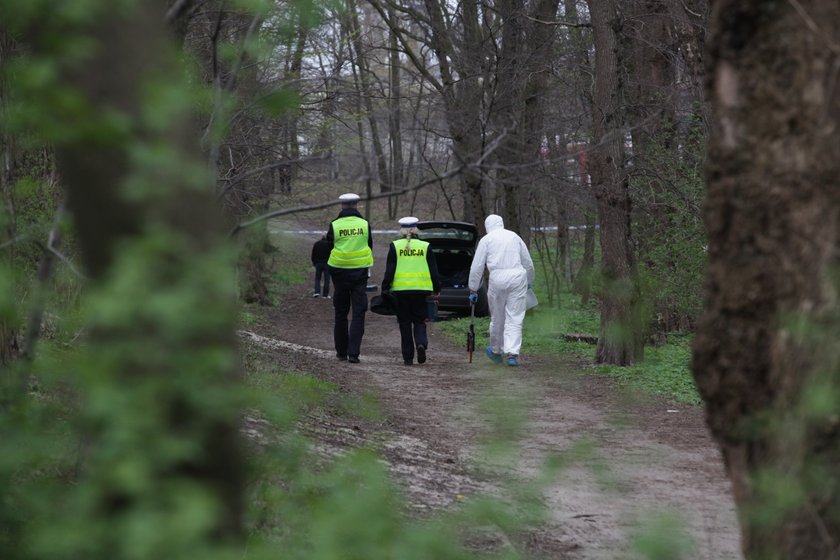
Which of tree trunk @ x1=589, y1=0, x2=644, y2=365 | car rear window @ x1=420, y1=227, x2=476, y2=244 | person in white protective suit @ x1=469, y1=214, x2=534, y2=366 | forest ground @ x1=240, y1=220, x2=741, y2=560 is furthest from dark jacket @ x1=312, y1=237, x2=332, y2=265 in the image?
tree trunk @ x1=589, y1=0, x2=644, y2=365

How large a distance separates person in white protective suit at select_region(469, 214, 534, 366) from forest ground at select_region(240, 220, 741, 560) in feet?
1.32

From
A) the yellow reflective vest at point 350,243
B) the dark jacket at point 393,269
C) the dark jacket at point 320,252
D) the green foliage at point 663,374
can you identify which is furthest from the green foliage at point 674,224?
the dark jacket at point 320,252

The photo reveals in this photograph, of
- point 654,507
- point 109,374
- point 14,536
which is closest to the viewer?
point 109,374

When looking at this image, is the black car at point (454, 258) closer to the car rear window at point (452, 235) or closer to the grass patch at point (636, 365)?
the car rear window at point (452, 235)

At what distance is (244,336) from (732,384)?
42.2 feet

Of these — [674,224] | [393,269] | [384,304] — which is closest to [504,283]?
[393,269]

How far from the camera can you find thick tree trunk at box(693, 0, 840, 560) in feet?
11.1

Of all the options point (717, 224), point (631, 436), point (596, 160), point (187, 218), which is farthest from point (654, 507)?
point (596, 160)

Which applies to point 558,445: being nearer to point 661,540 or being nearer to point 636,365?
point 661,540

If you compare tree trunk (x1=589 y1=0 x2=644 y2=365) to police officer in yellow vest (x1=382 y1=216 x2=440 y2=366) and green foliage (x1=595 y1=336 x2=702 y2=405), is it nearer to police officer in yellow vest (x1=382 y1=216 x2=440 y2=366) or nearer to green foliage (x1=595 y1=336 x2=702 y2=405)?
green foliage (x1=595 y1=336 x2=702 y2=405)

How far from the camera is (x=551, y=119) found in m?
22.4

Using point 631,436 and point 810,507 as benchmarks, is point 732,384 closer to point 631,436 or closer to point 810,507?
point 810,507

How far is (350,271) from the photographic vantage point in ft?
49.5

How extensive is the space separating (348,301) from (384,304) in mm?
497
